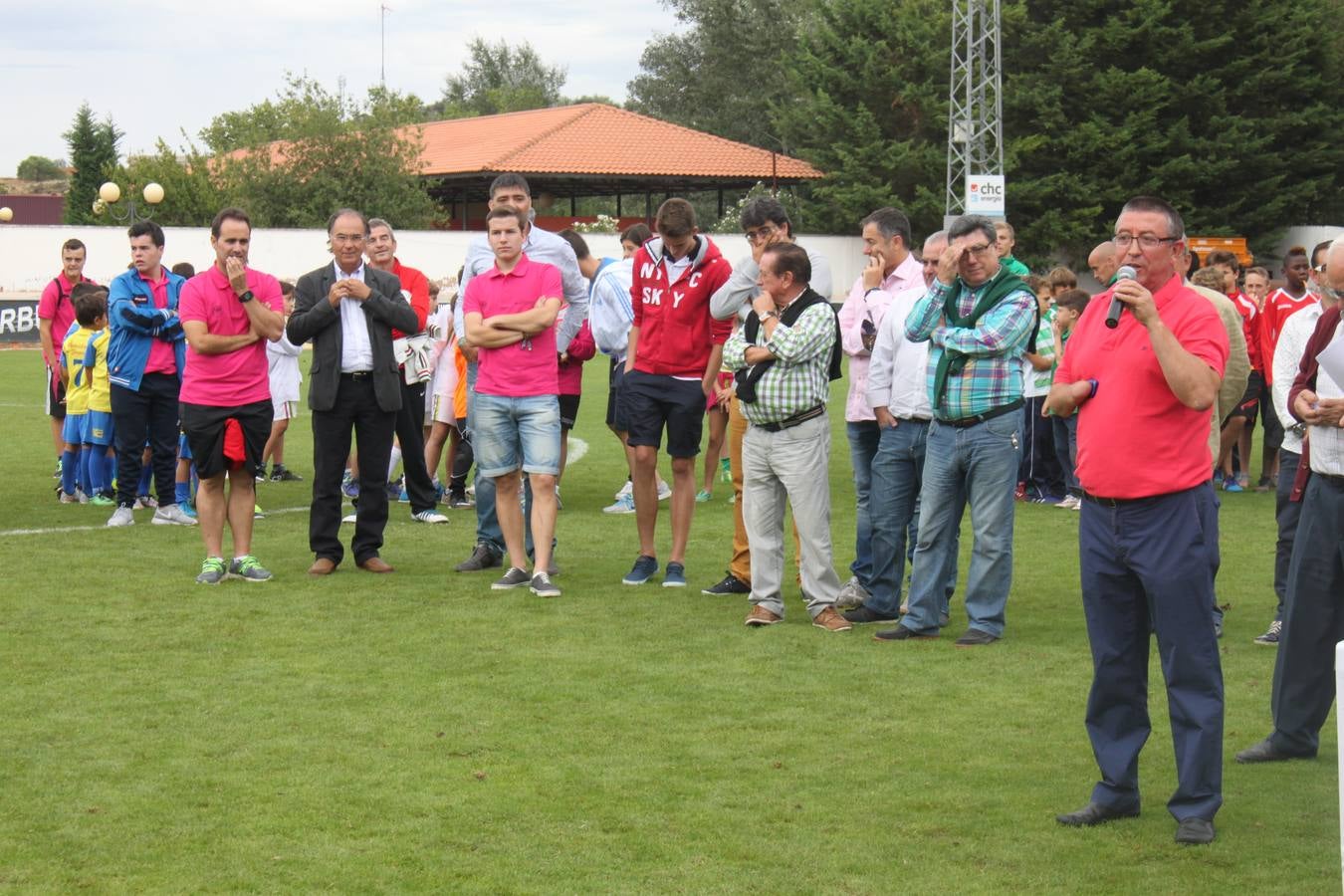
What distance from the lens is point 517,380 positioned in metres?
8.70

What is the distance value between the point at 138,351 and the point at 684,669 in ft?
18.4

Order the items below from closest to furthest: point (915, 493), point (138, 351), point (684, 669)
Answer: point (684, 669) → point (915, 493) → point (138, 351)

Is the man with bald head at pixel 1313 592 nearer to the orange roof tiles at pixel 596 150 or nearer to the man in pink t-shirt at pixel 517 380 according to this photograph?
the man in pink t-shirt at pixel 517 380

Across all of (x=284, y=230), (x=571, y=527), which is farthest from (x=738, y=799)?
(x=284, y=230)

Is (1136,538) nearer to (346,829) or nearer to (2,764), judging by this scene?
(346,829)

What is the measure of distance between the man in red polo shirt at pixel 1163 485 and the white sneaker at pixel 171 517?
25.9 ft

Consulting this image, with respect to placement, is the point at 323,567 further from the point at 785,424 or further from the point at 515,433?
the point at 785,424

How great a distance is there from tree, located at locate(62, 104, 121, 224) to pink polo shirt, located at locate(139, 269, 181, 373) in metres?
54.2

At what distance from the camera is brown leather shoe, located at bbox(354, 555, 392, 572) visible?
9.48m

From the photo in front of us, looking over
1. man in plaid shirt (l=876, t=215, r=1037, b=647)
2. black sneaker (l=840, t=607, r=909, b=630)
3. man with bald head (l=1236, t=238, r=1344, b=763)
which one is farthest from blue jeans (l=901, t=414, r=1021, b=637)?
man with bald head (l=1236, t=238, r=1344, b=763)

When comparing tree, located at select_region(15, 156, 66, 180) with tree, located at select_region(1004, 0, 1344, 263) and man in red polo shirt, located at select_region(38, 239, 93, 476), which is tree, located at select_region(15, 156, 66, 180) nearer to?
tree, located at select_region(1004, 0, 1344, 263)

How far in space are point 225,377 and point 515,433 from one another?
Answer: 163 centimetres

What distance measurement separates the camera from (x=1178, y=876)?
15.0 ft

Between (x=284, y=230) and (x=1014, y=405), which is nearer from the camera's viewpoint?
(x=1014, y=405)
